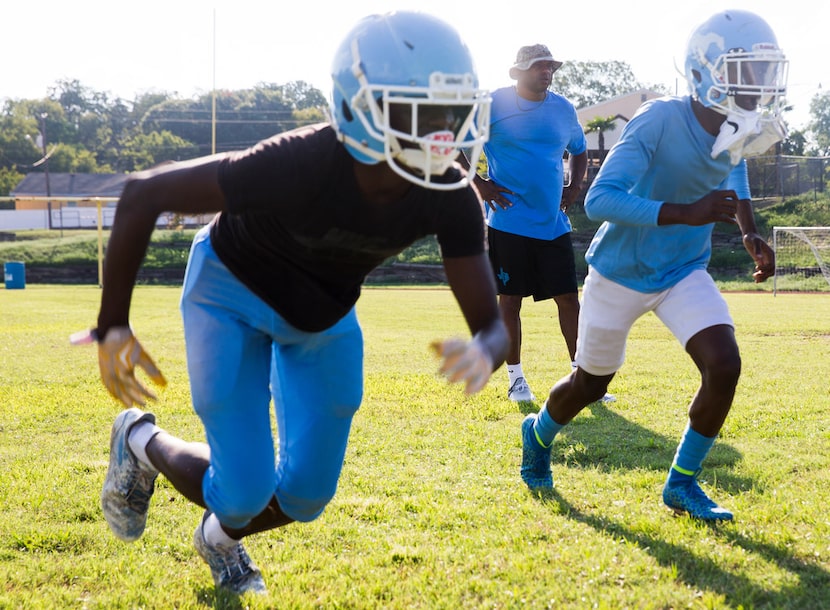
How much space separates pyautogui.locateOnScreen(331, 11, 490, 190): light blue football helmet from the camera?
2.60m

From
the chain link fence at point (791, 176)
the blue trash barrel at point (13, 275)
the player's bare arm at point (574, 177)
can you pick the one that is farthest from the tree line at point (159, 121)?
the player's bare arm at point (574, 177)

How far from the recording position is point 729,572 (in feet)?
11.5

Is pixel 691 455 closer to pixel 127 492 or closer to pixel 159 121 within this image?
pixel 127 492

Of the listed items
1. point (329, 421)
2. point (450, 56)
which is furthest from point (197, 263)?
point (450, 56)

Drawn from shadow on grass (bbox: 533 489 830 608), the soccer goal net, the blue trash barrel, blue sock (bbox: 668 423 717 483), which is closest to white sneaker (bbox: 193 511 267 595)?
shadow on grass (bbox: 533 489 830 608)

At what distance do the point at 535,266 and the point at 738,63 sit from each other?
12.0ft

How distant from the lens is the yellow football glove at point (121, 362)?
9.64ft

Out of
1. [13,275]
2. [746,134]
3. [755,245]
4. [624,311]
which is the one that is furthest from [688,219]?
[13,275]

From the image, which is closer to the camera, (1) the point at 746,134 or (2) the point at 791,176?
(1) the point at 746,134

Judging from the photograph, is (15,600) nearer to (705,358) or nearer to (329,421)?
(329,421)

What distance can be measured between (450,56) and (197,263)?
4.15 feet

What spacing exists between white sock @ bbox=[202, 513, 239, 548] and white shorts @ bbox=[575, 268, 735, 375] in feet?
6.51

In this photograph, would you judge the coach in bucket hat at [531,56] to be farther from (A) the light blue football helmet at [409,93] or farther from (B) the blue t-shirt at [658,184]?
(A) the light blue football helmet at [409,93]

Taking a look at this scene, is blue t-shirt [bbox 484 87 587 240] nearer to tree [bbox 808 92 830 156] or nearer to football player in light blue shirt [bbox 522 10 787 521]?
football player in light blue shirt [bbox 522 10 787 521]
